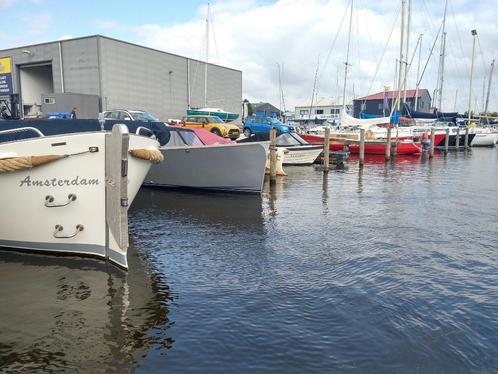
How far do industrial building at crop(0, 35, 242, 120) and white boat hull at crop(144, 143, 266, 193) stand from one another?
76.6ft

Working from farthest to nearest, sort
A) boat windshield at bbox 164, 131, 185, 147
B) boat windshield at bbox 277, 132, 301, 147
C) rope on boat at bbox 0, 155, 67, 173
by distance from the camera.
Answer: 1. boat windshield at bbox 277, 132, 301, 147
2. boat windshield at bbox 164, 131, 185, 147
3. rope on boat at bbox 0, 155, 67, 173

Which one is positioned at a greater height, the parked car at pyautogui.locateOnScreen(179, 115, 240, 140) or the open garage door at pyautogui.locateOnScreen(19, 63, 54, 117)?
the open garage door at pyautogui.locateOnScreen(19, 63, 54, 117)

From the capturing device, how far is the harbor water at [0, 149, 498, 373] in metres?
4.26

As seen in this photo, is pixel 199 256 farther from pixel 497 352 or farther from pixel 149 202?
pixel 149 202

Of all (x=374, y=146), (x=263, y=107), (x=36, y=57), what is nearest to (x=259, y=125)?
(x=374, y=146)

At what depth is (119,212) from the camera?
6.23 metres

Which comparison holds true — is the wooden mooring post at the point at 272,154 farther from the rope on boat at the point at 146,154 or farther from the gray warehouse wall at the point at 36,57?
the gray warehouse wall at the point at 36,57

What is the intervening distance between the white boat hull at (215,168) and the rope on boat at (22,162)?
6.80 meters

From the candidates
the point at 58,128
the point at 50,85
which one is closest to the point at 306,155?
the point at 58,128

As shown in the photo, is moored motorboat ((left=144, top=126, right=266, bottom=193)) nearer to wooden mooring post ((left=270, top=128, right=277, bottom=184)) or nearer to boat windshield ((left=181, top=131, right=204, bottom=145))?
boat windshield ((left=181, top=131, right=204, bottom=145))

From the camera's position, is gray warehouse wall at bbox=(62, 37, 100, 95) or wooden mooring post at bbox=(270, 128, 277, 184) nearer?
wooden mooring post at bbox=(270, 128, 277, 184)

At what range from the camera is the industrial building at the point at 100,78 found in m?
37.8

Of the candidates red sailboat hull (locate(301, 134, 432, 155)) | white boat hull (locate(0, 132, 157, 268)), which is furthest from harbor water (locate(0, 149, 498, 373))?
red sailboat hull (locate(301, 134, 432, 155))

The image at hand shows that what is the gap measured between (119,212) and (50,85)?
44827 mm
